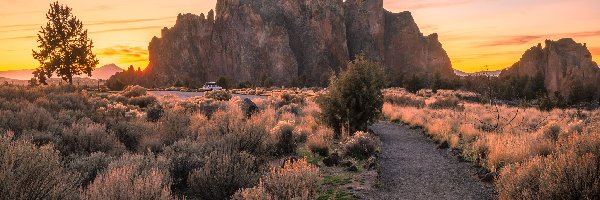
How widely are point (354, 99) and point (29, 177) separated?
1365 centimetres

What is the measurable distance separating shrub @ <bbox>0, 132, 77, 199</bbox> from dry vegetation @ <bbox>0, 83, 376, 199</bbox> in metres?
0.01

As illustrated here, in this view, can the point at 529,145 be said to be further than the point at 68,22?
No

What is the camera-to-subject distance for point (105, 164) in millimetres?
8758

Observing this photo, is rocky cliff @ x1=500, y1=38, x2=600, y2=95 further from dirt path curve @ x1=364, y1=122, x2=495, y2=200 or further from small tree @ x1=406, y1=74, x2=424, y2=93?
dirt path curve @ x1=364, y1=122, x2=495, y2=200

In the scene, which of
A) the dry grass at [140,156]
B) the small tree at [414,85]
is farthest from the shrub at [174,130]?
the small tree at [414,85]

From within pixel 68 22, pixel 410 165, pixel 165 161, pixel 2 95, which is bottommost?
pixel 410 165

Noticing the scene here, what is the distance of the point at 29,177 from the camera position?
5430mm

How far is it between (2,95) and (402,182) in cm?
1689

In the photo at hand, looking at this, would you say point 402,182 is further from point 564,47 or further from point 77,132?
point 564,47

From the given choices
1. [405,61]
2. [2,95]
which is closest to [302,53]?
[405,61]

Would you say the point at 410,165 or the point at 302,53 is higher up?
the point at 302,53

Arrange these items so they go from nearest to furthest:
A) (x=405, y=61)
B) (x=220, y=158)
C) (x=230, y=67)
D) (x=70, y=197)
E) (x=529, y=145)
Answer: (x=70, y=197), (x=220, y=158), (x=529, y=145), (x=230, y=67), (x=405, y=61)

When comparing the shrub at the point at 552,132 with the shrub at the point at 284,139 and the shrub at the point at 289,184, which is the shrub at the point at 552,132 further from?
the shrub at the point at 289,184

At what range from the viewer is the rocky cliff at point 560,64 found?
410 ft
